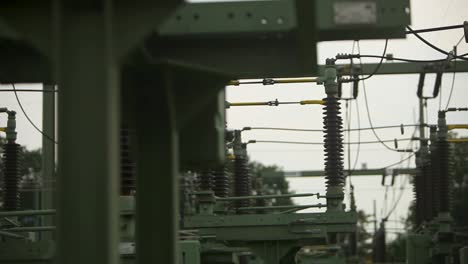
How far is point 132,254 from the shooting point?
7.03 meters

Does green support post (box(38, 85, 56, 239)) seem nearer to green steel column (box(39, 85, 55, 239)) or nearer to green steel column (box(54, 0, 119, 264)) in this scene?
green steel column (box(39, 85, 55, 239))

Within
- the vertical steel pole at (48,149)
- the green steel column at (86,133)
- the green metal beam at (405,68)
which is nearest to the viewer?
the green steel column at (86,133)

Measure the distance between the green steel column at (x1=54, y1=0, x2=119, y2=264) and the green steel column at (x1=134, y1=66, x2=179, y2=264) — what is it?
2.36 ft

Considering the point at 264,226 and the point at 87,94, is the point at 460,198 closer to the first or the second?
the point at 264,226

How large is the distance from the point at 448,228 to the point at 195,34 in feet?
27.3

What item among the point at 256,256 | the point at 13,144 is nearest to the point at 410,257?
the point at 256,256

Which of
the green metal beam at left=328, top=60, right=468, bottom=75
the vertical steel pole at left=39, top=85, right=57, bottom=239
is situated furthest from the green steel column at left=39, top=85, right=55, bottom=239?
the green metal beam at left=328, top=60, right=468, bottom=75

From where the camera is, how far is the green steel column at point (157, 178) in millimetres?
3680

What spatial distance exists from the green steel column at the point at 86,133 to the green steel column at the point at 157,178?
0.72 metres

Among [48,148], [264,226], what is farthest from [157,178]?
[48,148]

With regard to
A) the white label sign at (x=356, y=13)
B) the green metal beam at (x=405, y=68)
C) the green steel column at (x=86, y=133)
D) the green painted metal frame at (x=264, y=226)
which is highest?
the green metal beam at (x=405, y=68)

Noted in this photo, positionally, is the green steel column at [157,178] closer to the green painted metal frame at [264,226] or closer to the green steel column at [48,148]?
the green painted metal frame at [264,226]

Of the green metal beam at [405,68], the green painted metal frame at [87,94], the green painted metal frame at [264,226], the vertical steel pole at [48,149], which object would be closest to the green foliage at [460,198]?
the green metal beam at [405,68]

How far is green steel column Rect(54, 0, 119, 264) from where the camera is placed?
2859 mm
